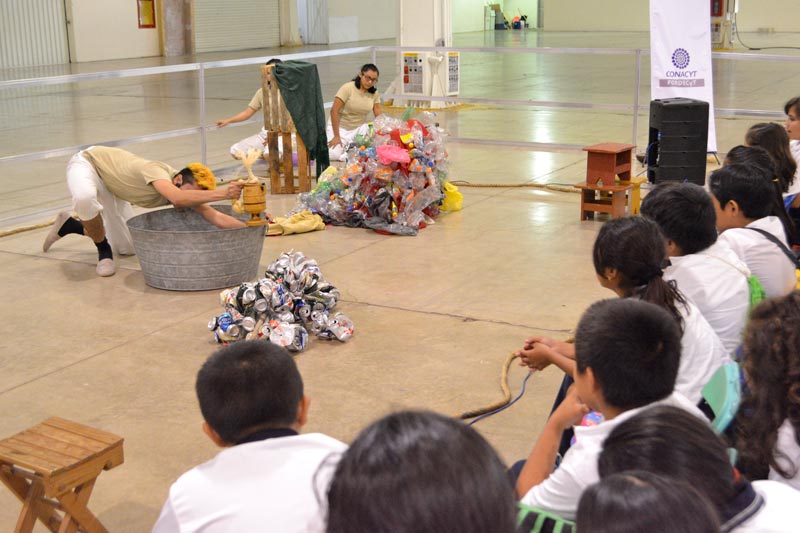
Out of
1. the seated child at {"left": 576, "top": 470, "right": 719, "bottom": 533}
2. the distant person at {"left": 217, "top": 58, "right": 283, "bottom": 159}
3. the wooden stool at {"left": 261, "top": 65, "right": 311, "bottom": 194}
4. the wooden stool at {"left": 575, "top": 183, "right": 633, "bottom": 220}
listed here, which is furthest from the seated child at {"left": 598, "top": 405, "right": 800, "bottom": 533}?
the wooden stool at {"left": 261, "top": 65, "right": 311, "bottom": 194}

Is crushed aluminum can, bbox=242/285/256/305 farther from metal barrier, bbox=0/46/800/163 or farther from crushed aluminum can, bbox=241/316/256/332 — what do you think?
metal barrier, bbox=0/46/800/163

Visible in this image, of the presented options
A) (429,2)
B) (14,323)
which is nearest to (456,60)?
(429,2)

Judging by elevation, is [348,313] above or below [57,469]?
below

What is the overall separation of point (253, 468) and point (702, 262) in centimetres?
212

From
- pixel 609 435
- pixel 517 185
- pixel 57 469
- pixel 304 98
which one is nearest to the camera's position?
pixel 609 435

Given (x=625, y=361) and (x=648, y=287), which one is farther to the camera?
(x=648, y=287)

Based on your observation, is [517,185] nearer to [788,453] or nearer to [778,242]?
[778,242]

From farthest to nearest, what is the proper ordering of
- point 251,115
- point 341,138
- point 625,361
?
1. point 341,138
2. point 251,115
3. point 625,361

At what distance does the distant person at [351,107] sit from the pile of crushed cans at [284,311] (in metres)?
4.50

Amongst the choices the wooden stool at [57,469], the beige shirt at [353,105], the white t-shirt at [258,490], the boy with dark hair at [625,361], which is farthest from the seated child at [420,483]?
the beige shirt at [353,105]

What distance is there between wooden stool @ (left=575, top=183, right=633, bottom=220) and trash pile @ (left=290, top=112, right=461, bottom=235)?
1186mm

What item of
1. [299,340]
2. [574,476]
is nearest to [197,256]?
[299,340]

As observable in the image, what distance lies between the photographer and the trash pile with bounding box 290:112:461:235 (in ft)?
24.6

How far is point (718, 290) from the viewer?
3.39 m
